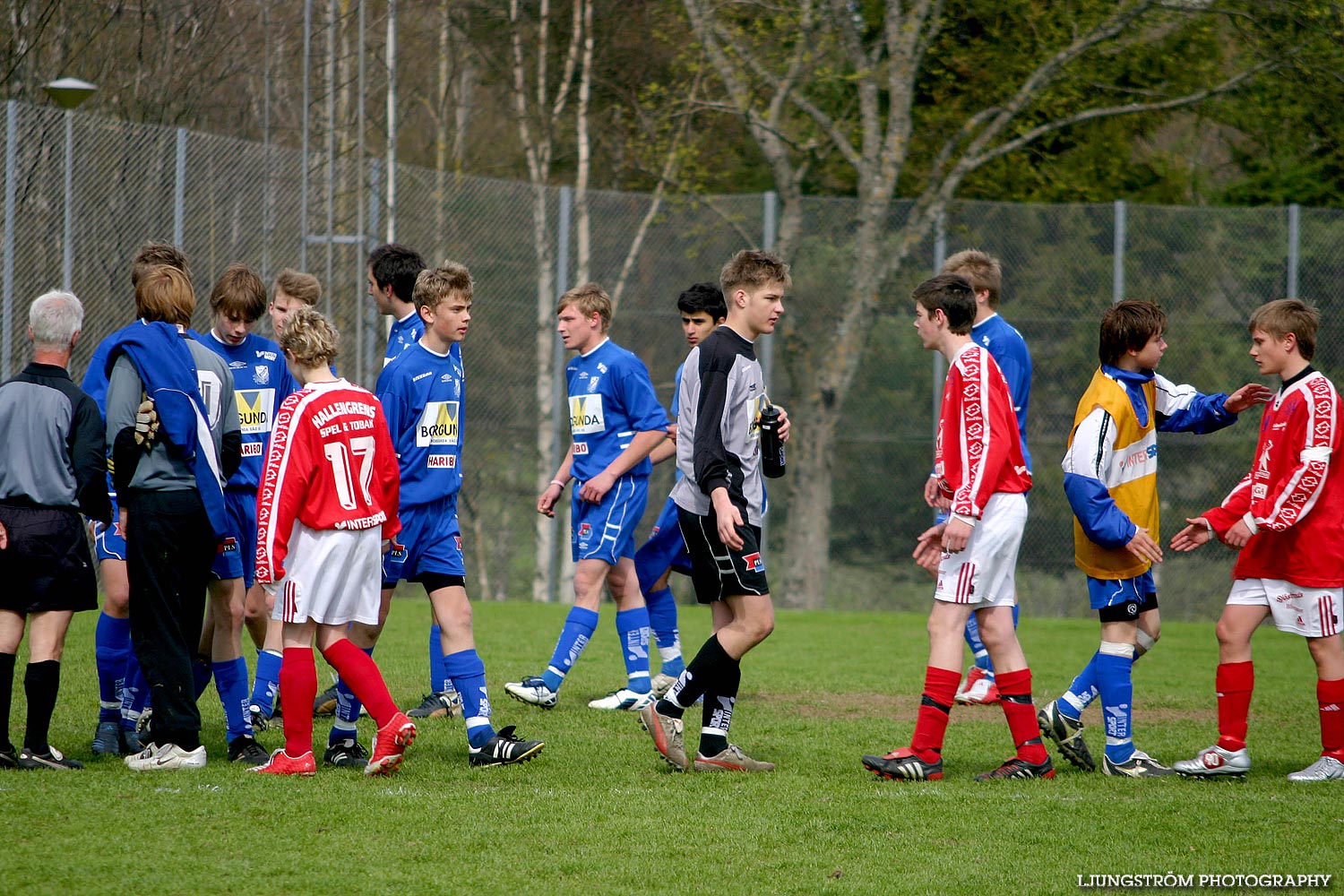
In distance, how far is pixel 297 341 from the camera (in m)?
5.04

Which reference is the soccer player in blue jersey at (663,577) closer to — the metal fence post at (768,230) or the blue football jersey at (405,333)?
the blue football jersey at (405,333)

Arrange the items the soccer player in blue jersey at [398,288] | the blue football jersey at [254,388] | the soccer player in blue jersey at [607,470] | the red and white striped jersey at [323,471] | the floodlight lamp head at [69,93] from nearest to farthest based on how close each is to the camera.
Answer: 1. the red and white striped jersey at [323,471]
2. the blue football jersey at [254,388]
3. the soccer player in blue jersey at [398,288]
4. the soccer player in blue jersey at [607,470]
5. the floodlight lamp head at [69,93]

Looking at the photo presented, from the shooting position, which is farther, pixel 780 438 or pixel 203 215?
pixel 203 215

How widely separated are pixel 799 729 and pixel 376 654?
3348 mm

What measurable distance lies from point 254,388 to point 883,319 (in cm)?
970

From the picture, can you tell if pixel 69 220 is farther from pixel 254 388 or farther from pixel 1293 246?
pixel 1293 246

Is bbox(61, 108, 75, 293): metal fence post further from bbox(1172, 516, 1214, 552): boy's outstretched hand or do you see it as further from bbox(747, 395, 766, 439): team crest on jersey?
bbox(1172, 516, 1214, 552): boy's outstretched hand

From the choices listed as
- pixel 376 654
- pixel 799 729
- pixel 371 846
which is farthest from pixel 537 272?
pixel 371 846

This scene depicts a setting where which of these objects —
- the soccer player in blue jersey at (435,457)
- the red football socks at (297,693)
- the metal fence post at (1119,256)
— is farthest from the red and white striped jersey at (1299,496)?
the metal fence post at (1119,256)

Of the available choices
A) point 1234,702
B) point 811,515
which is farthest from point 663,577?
point 811,515

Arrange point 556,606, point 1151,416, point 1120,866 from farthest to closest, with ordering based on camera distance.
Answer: point 556,606 → point 1151,416 → point 1120,866

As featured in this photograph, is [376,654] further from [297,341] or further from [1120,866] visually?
[1120,866]

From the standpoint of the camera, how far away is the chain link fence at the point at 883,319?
13.8 m

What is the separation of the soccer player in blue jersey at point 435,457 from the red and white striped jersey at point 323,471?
482 mm
